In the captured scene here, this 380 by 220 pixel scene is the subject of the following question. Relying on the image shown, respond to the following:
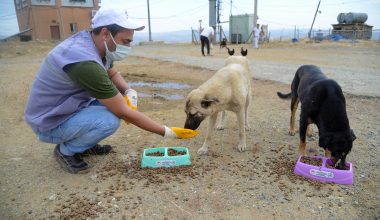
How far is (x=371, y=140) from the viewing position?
4758 millimetres

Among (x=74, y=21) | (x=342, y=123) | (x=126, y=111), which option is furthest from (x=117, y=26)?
(x=74, y=21)

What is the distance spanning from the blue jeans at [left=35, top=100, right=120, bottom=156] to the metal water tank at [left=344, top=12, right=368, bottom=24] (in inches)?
1668

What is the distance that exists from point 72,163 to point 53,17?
1760 inches

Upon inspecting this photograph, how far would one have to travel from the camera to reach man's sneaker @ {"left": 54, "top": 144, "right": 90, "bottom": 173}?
3738mm

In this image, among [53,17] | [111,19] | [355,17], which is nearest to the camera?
[111,19]

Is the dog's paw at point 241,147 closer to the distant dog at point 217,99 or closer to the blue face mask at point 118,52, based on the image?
the distant dog at point 217,99

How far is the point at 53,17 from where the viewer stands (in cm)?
4231

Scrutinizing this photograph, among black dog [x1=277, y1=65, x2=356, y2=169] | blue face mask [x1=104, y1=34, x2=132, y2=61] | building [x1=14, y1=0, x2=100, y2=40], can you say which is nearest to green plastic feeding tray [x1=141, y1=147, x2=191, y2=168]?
blue face mask [x1=104, y1=34, x2=132, y2=61]

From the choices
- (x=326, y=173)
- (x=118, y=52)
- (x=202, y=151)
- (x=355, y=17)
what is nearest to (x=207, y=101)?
(x=202, y=151)

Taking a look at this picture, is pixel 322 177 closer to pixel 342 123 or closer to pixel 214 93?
pixel 342 123

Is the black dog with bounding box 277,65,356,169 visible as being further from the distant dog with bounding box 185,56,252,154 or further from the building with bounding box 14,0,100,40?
the building with bounding box 14,0,100,40

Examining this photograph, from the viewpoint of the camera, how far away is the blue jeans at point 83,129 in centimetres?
349

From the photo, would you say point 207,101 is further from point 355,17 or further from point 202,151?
point 355,17

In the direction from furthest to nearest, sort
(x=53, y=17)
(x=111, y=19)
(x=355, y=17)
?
(x=53, y=17)
(x=355, y=17)
(x=111, y=19)
